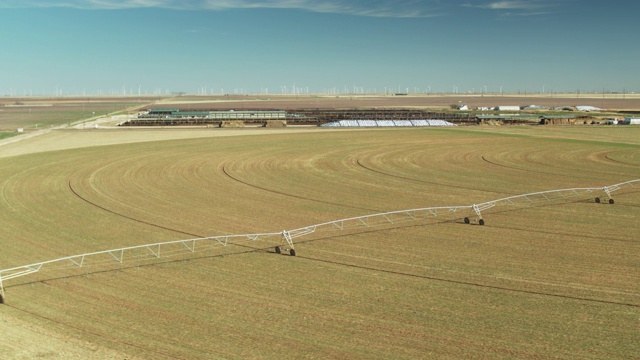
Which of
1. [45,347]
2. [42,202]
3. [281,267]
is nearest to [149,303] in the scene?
[45,347]

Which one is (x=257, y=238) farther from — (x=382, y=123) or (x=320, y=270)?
(x=382, y=123)

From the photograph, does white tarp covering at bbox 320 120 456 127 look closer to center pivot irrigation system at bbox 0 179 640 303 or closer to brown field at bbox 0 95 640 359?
brown field at bbox 0 95 640 359

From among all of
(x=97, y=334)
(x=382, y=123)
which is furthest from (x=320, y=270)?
(x=382, y=123)

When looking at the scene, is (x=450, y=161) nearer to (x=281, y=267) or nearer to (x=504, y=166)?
(x=504, y=166)

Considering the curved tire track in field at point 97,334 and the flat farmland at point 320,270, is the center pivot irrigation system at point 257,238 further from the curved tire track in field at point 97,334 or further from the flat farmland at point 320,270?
the curved tire track in field at point 97,334

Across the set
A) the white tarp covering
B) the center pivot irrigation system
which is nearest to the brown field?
the center pivot irrigation system

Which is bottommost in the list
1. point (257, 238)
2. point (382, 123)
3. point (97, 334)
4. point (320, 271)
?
point (97, 334)

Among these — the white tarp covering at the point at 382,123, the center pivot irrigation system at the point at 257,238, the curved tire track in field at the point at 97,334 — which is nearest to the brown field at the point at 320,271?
the curved tire track in field at the point at 97,334
